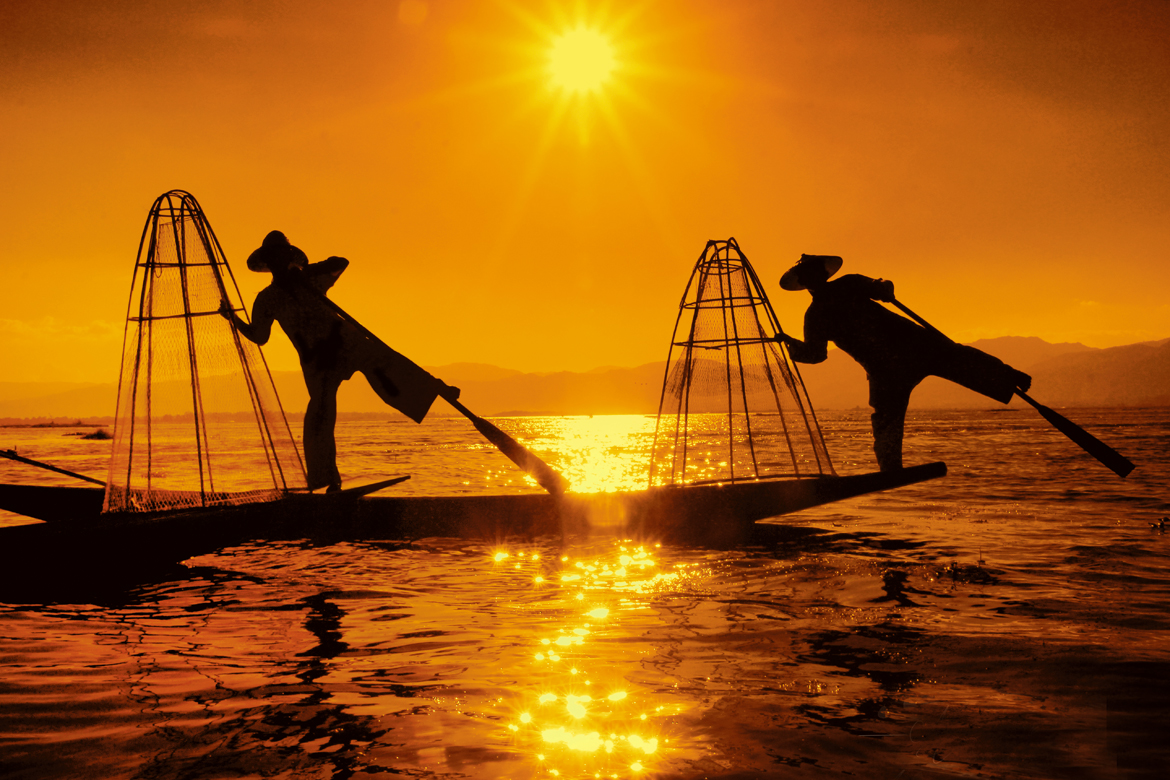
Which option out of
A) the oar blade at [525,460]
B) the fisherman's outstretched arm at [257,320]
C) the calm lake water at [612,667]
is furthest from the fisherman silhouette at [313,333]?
the calm lake water at [612,667]

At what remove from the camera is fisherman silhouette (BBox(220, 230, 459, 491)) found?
8570 mm

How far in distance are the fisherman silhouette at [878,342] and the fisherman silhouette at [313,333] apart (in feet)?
14.3

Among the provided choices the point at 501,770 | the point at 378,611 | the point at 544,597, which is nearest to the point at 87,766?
the point at 501,770

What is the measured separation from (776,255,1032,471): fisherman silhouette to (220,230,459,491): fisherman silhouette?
4350mm

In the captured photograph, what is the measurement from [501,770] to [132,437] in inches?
291

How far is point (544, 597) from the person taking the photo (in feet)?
21.5

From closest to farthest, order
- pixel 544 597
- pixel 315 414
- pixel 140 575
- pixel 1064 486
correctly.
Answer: pixel 544 597 < pixel 140 575 < pixel 315 414 < pixel 1064 486

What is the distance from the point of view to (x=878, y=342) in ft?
28.8

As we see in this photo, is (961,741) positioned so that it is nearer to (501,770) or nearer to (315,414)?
(501,770)

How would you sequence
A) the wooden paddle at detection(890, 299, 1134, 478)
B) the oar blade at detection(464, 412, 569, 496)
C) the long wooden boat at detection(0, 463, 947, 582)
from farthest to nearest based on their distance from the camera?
1. the oar blade at detection(464, 412, 569, 496)
2. the wooden paddle at detection(890, 299, 1134, 478)
3. the long wooden boat at detection(0, 463, 947, 582)

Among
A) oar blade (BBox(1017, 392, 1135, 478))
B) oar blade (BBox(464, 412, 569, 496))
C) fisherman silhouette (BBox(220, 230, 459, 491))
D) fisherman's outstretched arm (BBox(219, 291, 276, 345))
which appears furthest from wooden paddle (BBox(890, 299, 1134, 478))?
fisherman's outstretched arm (BBox(219, 291, 276, 345))

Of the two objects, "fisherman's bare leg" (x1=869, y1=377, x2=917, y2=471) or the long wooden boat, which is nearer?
the long wooden boat

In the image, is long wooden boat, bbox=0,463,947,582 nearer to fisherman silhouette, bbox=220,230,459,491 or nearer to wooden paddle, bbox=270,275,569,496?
wooden paddle, bbox=270,275,569,496

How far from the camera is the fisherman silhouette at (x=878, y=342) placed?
337 inches
